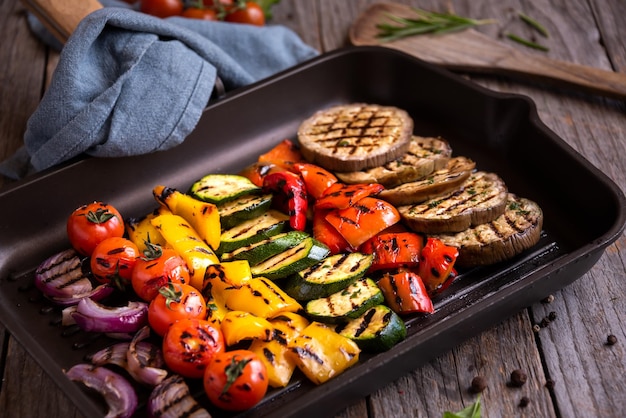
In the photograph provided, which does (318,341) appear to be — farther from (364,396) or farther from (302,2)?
(302,2)

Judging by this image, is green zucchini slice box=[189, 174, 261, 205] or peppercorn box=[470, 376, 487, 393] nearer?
peppercorn box=[470, 376, 487, 393]


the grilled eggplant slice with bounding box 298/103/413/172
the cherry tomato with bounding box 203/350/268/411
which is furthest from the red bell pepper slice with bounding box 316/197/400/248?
the cherry tomato with bounding box 203/350/268/411

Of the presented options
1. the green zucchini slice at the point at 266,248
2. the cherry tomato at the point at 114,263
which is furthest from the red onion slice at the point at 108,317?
the green zucchini slice at the point at 266,248

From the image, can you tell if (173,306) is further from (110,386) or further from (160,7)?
(160,7)

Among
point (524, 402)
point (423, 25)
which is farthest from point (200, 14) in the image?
point (524, 402)

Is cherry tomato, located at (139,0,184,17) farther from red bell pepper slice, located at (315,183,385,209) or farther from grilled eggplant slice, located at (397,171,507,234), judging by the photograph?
grilled eggplant slice, located at (397,171,507,234)

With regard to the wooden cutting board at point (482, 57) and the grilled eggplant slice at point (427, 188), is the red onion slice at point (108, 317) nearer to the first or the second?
the grilled eggplant slice at point (427, 188)
